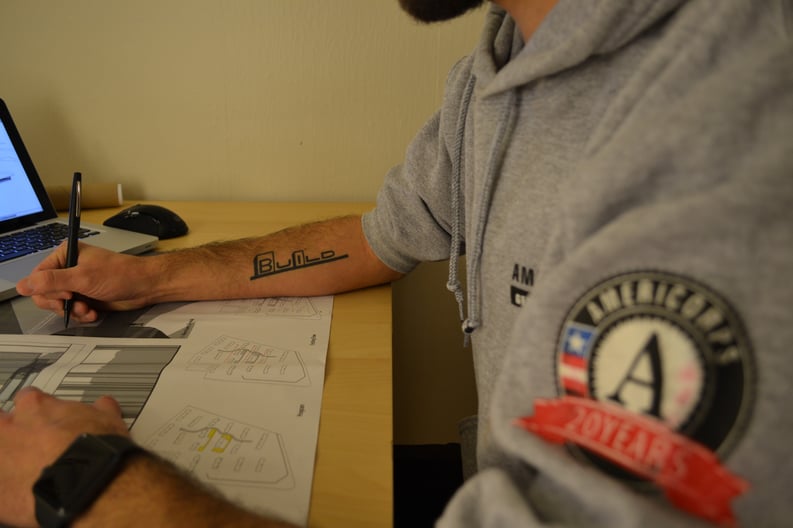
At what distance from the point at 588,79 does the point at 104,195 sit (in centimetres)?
108

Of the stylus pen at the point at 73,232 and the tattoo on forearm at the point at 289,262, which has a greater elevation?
the stylus pen at the point at 73,232

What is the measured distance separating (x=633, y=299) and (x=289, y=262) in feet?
1.80

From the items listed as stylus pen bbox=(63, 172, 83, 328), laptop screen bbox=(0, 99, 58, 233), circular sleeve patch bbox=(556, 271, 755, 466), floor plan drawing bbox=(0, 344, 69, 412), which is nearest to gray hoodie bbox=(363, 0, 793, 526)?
circular sleeve patch bbox=(556, 271, 755, 466)

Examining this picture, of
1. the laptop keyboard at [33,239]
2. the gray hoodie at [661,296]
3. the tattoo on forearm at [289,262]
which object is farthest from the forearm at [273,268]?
the gray hoodie at [661,296]

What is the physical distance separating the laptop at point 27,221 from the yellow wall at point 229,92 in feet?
0.72

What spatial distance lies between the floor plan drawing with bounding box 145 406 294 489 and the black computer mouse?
0.55 m

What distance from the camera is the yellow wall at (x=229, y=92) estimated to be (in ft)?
3.38

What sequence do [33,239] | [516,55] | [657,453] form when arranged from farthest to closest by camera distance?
[33,239], [516,55], [657,453]

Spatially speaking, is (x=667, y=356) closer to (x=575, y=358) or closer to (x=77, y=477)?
(x=575, y=358)

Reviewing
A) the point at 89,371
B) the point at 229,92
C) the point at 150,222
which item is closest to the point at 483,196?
the point at 89,371

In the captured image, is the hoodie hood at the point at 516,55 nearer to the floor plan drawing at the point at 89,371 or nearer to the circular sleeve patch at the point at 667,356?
the circular sleeve patch at the point at 667,356

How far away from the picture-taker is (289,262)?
732 millimetres

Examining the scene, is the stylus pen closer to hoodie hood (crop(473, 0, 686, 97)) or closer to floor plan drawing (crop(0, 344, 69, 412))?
floor plan drawing (crop(0, 344, 69, 412))

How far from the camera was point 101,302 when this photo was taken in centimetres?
67
